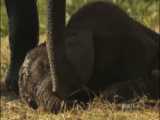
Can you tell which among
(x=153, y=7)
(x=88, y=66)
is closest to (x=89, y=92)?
(x=88, y=66)

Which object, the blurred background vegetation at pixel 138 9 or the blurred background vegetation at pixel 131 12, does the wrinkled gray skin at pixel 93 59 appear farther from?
the blurred background vegetation at pixel 138 9

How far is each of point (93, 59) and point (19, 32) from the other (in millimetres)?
729

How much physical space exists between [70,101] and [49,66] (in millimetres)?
350

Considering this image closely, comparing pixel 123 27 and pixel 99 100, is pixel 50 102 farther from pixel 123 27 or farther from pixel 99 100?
pixel 123 27

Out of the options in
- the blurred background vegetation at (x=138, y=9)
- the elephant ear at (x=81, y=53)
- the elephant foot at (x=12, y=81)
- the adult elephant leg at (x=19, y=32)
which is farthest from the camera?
the blurred background vegetation at (x=138, y=9)

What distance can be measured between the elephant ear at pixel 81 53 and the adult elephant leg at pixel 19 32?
37 cm

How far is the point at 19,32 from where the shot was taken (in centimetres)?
603

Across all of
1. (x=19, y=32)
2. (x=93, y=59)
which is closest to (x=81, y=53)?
(x=93, y=59)

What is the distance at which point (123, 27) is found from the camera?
6.44 metres

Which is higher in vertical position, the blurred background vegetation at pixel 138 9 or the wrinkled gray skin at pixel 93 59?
the blurred background vegetation at pixel 138 9

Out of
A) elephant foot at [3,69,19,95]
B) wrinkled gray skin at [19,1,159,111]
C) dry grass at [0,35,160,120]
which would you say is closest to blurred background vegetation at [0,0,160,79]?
wrinkled gray skin at [19,1,159,111]

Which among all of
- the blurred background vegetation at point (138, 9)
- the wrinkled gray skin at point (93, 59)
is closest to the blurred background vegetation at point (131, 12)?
the blurred background vegetation at point (138, 9)

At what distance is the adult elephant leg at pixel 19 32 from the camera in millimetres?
5922

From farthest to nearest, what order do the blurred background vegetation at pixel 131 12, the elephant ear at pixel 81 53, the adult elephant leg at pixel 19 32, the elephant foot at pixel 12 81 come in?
1. the blurred background vegetation at pixel 131 12
2. the elephant foot at pixel 12 81
3. the adult elephant leg at pixel 19 32
4. the elephant ear at pixel 81 53
